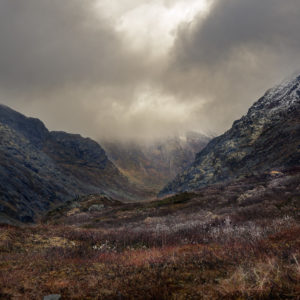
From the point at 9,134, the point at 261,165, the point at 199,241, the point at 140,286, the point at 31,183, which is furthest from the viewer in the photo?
the point at 9,134

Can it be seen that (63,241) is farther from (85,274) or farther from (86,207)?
(86,207)

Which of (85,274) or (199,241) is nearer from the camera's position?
(85,274)

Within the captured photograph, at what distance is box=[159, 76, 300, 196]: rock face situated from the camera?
64.7 m

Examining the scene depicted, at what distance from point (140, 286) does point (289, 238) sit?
5688mm

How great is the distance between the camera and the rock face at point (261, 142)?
212 ft

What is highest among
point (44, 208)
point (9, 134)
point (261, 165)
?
point (9, 134)

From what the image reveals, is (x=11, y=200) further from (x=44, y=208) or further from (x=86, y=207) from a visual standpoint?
(x=86, y=207)

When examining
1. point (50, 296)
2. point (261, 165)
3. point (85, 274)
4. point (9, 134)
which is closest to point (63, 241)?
point (85, 274)

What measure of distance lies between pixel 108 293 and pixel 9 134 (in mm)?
152725

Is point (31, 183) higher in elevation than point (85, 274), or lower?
higher

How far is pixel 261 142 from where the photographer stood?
3083 inches

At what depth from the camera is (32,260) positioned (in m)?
7.17

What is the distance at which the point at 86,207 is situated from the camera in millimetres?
52844

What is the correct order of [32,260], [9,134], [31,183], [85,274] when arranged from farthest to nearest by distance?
1. [9,134]
2. [31,183]
3. [32,260]
4. [85,274]
